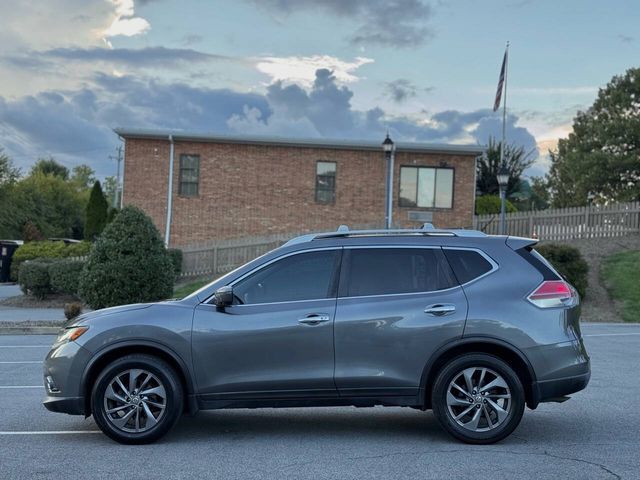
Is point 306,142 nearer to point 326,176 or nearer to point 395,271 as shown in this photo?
point 326,176

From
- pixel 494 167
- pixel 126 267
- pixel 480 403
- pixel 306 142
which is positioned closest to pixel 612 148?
pixel 494 167

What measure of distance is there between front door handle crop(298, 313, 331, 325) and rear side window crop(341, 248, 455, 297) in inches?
11.8

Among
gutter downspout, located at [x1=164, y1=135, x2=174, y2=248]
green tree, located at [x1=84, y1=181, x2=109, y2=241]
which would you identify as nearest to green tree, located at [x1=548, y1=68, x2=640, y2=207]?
gutter downspout, located at [x1=164, y1=135, x2=174, y2=248]

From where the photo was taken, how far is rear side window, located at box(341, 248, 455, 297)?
7031 mm

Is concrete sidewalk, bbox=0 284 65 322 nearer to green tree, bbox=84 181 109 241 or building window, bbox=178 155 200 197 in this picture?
building window, bbox=178 155 200 197

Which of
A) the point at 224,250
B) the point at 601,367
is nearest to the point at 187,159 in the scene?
the point at 224,250

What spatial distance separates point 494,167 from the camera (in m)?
47.2

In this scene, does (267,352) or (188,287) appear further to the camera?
(188,287)

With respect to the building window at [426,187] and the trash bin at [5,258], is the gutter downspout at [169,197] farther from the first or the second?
the building window at [426,187]

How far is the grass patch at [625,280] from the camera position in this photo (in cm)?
2250

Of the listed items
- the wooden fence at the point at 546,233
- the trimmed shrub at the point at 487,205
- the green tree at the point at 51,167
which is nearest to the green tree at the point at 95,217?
the wooden fence at the point at 546,233

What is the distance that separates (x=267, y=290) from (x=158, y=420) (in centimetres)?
145

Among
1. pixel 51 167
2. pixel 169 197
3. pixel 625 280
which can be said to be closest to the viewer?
pixel 625 280

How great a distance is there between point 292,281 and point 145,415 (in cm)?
171
